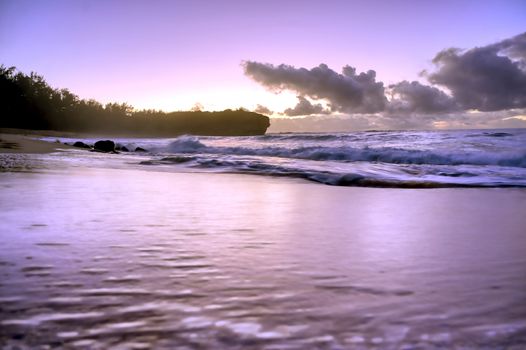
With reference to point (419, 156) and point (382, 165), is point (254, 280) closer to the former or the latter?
point (382, 165)

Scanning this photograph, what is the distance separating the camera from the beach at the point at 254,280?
557mm

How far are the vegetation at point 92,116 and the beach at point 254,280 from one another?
39217 millimetres

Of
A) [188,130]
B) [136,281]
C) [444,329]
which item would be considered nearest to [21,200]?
[136,281]

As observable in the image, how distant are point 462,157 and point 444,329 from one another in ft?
29.1

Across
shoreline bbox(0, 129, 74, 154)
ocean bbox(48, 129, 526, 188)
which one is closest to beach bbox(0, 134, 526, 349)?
ocean bbox(48, 129, 526, 188)

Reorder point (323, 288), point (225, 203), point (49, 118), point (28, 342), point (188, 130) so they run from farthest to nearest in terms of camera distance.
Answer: point (188, 130)
point (49, 118)
point (225, 203)
point (323, 288)
point (28, 342)

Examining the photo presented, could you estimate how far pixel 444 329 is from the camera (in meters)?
0.59

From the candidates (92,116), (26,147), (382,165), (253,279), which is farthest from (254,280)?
(92,116)

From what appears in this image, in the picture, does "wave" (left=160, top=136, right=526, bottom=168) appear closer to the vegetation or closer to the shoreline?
the shoreline

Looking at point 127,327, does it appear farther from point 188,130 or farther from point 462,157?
point 188,130

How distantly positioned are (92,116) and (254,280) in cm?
5392

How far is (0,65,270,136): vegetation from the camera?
37.1 metres

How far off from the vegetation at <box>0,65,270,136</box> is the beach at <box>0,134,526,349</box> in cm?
3922

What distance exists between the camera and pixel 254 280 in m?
0.82
